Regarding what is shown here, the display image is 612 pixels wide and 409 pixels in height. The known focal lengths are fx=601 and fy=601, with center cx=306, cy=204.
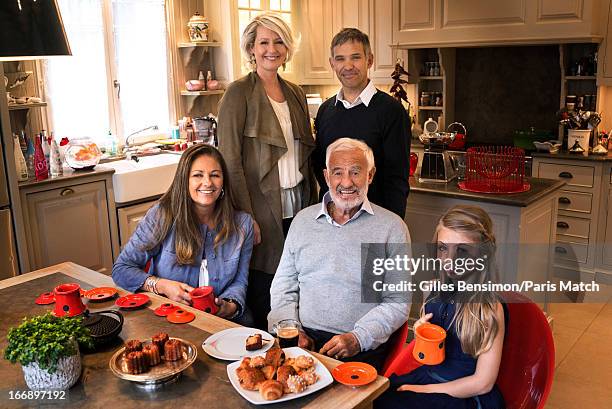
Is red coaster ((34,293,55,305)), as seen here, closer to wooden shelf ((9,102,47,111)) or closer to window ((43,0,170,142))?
wooden shelf ((9,102,47,111))

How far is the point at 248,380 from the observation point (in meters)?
1.40

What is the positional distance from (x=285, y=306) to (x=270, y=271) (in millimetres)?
430

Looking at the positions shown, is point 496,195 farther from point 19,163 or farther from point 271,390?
point 19,163

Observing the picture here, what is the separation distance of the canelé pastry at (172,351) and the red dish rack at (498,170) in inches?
75.2

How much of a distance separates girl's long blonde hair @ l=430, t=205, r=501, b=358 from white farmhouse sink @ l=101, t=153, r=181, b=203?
2.63 m

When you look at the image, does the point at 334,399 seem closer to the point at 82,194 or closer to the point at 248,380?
the point at 248,380

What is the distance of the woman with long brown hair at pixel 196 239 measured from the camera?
2.19m

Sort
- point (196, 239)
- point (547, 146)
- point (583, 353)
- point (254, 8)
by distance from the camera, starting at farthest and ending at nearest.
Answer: point (254, 8) → point (547, 146) → point (583, 353) → point (196, 239)

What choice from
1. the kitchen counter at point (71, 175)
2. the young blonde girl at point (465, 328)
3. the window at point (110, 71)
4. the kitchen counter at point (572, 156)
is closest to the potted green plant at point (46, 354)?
the young blonde girl at point (465, 328)

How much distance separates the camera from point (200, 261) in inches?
87.2

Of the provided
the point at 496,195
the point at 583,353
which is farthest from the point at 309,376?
the point at 583,353

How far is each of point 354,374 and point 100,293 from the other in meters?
0.96

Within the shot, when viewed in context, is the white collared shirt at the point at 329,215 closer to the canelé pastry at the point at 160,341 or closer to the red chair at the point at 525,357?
the red chair at the point at 525,357

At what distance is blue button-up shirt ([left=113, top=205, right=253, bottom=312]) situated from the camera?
7.25 feet
